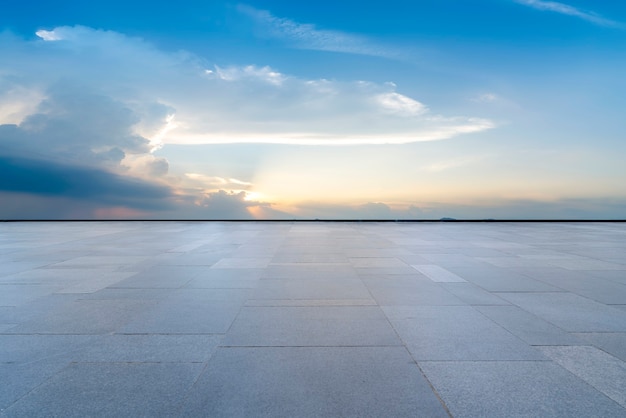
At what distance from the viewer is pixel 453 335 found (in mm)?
5574

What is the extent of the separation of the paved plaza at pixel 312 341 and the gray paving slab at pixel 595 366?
0.02 meters

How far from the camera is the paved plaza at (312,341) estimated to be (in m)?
3.81

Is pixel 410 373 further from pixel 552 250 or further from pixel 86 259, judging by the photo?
pixel 552 250

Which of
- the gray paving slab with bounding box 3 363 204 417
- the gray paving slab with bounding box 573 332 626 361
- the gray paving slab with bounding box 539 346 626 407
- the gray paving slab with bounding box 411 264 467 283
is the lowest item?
the gray paving slab with bounding box 3 363 204 417

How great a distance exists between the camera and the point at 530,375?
4.36 metres

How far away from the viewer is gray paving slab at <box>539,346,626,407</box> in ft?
13.4

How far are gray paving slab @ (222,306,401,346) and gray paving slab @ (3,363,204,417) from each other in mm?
1070

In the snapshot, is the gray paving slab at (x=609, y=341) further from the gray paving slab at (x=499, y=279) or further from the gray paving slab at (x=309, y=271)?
the gray paving slab at (x=309, y=271)

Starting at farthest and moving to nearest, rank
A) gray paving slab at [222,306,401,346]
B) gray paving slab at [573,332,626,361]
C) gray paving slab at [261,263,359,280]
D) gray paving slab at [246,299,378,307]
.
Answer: gray paving slab at [261,263,359,280] → gray paving slab at [246,299,378,307] → gray paving slab at [222,306,401,346] → gray paving slab at [573,332,626,361]

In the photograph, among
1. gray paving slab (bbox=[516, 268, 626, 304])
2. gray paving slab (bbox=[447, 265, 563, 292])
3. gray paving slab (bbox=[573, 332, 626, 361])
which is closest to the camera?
gray paving slab (bbox=[573, 332, 626, 361])

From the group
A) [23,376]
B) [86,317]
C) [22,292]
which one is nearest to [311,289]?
[86,317]

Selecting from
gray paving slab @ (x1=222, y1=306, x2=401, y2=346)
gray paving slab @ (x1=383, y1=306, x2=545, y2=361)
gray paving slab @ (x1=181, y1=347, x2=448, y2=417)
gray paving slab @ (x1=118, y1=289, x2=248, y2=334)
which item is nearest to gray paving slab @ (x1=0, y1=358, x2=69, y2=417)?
gray paving slab @ (x1=118, y1=289, x2=248, y2=334)

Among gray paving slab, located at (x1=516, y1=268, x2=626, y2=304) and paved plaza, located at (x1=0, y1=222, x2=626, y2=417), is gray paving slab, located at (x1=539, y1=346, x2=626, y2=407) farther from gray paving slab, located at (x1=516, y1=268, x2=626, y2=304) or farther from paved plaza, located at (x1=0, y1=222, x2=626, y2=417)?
gray paving slab, located at (x1=516, y1=268, x2=626, y2=304)

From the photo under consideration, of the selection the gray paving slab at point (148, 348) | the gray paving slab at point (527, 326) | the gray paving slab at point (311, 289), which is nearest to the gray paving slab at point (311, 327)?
the gray paving slab at point (148, 348)
